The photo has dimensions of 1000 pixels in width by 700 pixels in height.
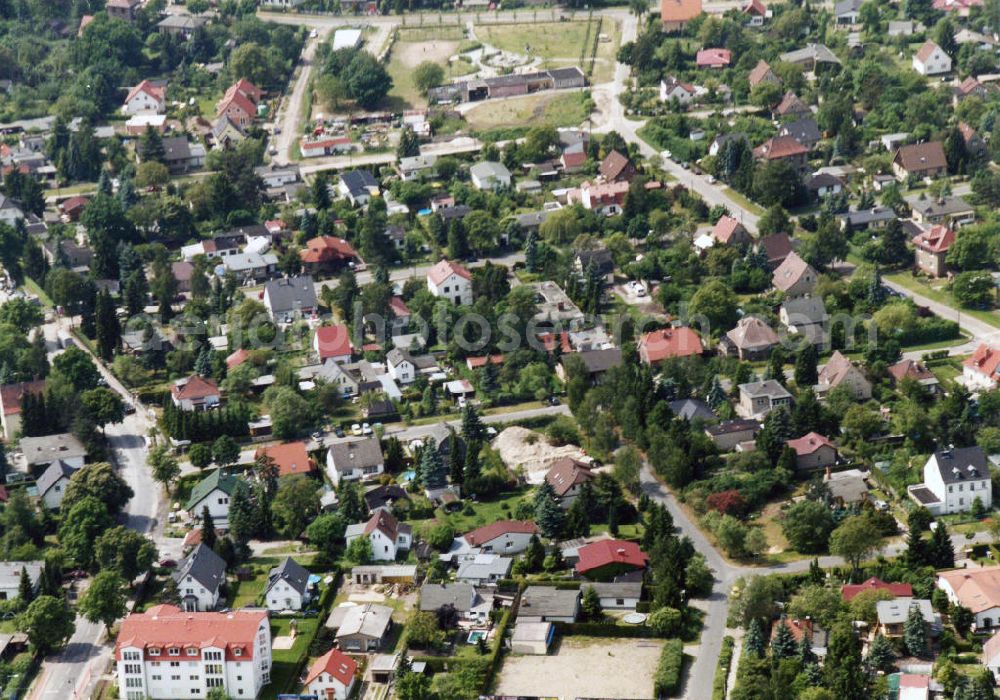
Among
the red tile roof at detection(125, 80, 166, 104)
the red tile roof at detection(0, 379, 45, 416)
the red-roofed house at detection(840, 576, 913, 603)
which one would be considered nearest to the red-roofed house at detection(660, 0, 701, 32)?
the red tile roof at detection(125, 80, 166, 104)

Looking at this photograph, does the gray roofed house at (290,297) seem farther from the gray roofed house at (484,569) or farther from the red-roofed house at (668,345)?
the gray roofed house at (484,569)

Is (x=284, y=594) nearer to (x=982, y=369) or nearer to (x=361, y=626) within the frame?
(x=361, y=626)

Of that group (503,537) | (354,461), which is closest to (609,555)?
(503,537)

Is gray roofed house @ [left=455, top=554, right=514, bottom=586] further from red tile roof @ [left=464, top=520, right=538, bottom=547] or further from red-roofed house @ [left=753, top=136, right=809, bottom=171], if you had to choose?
red-roofed house @ [left=753, top=136, right=809, bottom=171]

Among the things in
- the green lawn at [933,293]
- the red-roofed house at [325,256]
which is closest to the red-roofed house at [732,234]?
the green lawn at [933,293]

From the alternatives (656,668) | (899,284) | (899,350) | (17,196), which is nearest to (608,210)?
(899,284)
